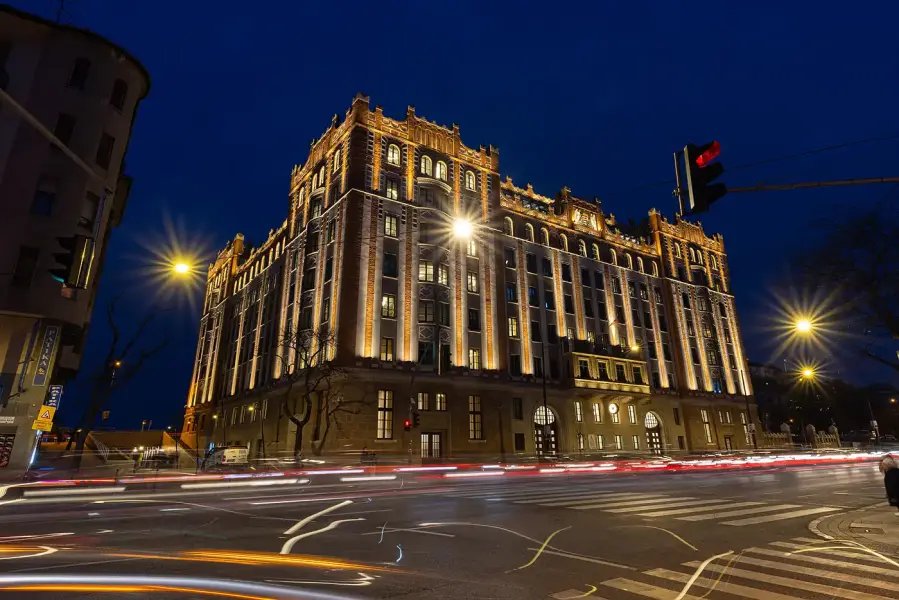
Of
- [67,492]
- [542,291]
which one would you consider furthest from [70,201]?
[542,291]

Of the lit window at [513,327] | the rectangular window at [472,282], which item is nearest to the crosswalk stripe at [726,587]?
the rectangular window at [472,282]

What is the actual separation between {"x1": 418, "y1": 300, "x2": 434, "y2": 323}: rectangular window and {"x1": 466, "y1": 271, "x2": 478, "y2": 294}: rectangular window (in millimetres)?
4624

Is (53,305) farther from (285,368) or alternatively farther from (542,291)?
(542,291)

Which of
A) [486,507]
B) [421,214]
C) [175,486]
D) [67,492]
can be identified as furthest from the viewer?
[421,214]

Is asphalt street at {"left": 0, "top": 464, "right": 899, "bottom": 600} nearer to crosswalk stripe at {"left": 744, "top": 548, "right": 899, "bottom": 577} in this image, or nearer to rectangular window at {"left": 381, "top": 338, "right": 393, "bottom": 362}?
crosswalk stripe at {"left": 744, "top": 548, "right": 899, "bottom": 577}

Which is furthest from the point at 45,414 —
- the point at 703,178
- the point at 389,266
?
the point at 703,178

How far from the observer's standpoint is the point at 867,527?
941 cm

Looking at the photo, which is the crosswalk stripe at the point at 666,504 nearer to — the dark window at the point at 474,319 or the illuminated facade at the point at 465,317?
the illuminated facade at the point at 465,317

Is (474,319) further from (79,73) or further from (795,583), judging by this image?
(795,583)

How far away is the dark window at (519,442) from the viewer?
4031 cm

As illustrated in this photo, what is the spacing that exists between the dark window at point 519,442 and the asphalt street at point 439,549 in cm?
2592

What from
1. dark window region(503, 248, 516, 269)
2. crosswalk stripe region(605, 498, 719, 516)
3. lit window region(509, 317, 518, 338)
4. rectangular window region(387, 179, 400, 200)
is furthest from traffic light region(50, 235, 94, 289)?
dark window region(503, 248, 516, 269)

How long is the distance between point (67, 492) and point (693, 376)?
188ft

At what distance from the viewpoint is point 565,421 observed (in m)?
43.9
